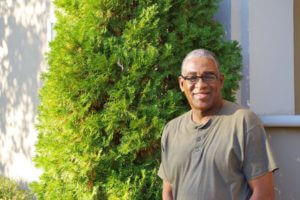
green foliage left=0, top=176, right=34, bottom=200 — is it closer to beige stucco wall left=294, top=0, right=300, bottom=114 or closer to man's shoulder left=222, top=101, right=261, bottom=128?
beige stucco wall left=294, top=0, right=300, bottom=114

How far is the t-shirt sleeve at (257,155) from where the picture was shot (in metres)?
2.41

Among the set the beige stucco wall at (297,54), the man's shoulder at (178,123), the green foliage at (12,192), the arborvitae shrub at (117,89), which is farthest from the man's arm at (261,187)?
the green foliage at (12,192)

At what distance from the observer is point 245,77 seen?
4.62 metres

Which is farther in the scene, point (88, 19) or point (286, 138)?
point (286, 138)

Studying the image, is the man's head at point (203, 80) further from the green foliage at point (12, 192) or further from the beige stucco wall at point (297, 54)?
the green foliage at point (12, 192)

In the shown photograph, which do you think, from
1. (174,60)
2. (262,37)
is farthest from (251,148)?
(262,37)

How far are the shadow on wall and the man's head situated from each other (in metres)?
4.21

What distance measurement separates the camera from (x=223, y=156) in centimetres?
246

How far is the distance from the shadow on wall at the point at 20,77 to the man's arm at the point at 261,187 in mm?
4578

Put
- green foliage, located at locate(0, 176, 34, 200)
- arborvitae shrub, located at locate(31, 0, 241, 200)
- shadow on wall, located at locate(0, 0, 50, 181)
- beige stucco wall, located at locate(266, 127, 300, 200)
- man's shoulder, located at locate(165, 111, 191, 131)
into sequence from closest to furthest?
man's shoulder, located at locate(165, 111, 191, 131) → arborvitae shrub, located at locate(31, 0, 241, 200) → beige stucco wall, located at locate(266, 127, 300, 200) → green foliage, located at locate(0, 176, 34, 200) → shadow on wall, located at locate(0, 0, 50, 181)

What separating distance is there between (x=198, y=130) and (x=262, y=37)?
2374 mm

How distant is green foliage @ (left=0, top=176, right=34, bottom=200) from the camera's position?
20.3 ft

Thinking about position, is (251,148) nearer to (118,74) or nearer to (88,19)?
(118,74)

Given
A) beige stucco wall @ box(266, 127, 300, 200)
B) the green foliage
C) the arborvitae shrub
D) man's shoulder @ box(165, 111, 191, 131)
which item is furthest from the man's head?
the green foliage
